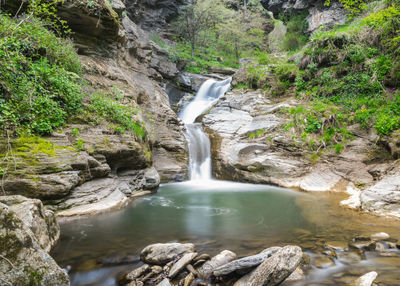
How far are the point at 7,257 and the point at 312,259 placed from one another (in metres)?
3.72

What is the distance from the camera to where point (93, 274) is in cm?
307

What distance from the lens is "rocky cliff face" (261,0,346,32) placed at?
17.7 meters

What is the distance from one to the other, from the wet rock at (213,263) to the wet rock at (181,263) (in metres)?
0.21

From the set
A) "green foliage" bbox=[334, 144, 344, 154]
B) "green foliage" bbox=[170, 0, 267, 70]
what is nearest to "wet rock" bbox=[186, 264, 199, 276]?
"green foliage" bbox=[334, 144, 344, 154]

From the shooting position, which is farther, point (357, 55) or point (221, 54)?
point (221, 54)

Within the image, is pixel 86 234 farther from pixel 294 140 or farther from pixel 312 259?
pixel 294 140

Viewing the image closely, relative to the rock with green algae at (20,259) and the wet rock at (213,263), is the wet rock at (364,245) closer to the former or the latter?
the wet rock at (213,263)

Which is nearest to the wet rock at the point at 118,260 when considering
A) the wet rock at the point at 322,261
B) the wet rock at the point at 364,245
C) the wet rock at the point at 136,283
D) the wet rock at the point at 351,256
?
the wet rock at the point at 136,283

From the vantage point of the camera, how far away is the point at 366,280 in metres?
2.56

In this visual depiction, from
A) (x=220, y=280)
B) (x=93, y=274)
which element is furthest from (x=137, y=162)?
(x=220, y=280)

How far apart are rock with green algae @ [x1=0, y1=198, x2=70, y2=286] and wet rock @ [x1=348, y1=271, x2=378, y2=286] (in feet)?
11.0

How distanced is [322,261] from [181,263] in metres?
2.05

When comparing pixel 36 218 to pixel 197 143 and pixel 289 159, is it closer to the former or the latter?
pixel 197 143

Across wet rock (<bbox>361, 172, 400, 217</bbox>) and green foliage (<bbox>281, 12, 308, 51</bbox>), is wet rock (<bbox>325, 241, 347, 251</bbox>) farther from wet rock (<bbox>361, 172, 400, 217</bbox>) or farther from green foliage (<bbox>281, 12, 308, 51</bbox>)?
green foliage (<bbox>281, 12, 308, 51</bbox>)
